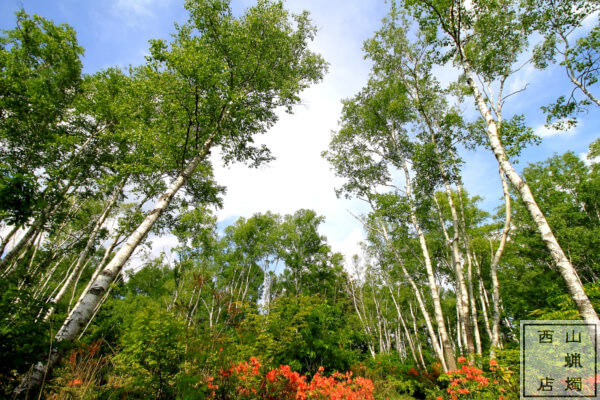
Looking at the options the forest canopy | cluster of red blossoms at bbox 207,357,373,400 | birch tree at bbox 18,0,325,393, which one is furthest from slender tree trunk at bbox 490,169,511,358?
birch tree at bbox 18,0,325,393

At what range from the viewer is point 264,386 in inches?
139

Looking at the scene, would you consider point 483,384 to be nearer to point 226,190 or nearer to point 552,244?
point 552,244

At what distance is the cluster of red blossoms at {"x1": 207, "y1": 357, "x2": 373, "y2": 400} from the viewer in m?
3.30

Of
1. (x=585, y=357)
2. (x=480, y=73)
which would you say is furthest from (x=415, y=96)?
(x=585, y=357)

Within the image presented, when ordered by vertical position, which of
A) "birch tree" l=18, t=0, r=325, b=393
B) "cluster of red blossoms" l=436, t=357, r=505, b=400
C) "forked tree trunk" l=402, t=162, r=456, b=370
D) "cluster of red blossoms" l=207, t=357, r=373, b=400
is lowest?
"cluster of red blossoms" l=207, t=357, r=373, b=400

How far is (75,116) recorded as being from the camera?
8.45m

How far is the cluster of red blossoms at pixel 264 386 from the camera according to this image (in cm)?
330

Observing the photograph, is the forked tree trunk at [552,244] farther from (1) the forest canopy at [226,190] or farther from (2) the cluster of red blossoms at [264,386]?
(2) the cluster of red blossoms at [264,386]

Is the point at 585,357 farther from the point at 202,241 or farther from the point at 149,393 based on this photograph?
the point at 202,241

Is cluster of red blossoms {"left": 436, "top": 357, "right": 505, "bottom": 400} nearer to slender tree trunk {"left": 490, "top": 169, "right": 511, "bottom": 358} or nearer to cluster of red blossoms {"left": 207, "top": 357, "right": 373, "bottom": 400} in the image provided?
slender tree trunk {"left": 490, "top": 169, "right": 511, "bottom": 358}

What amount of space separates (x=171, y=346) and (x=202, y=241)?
1050 cm

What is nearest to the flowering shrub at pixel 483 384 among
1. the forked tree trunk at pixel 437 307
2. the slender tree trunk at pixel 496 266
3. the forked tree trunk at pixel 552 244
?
the slender tree trunk at pixel 496 266

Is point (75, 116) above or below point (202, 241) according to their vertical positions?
above

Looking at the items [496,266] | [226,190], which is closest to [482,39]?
[496,266]
